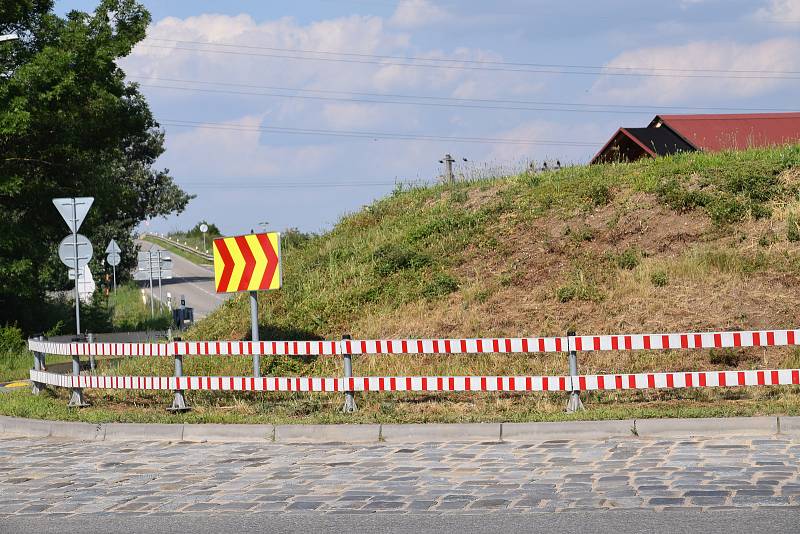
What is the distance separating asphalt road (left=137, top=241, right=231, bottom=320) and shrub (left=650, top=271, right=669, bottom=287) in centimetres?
3241

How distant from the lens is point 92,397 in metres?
16.3

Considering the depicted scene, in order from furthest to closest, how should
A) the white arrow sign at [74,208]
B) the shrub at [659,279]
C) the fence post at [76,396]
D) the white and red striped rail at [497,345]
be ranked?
the shrub at [659,279], the white arrow sign at [74,208], the fence post at [76,396], the white and red striped rail at [497,345]

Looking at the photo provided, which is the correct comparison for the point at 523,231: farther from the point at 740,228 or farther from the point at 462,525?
the point at 462,525

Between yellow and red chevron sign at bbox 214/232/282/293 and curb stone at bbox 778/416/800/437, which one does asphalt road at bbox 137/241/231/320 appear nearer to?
yellow and red chevron sign at bbox 214/232/282/293

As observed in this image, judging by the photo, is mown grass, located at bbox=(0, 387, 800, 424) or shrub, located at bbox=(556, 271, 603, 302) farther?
shrub, located at bbox=(556, 271, 603, 302)

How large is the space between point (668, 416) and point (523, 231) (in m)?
11.5

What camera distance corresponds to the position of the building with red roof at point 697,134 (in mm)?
34312

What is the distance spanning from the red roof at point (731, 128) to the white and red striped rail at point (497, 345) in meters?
22.8

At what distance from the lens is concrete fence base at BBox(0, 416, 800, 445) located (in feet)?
37.3

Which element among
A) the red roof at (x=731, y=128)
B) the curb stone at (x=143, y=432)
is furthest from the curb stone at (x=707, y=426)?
the red roof at (x=731, y=128)

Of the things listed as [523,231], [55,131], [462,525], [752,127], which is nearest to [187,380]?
[462,525]

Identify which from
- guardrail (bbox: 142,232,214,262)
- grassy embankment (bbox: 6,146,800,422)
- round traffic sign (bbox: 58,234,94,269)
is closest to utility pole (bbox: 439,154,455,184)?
grassy embankment (bbox: 6,146,800,422)

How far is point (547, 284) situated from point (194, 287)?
53.7 metres

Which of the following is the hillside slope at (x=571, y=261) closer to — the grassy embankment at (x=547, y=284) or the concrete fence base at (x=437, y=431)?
the grassy embankment at (x=547, y=284)
